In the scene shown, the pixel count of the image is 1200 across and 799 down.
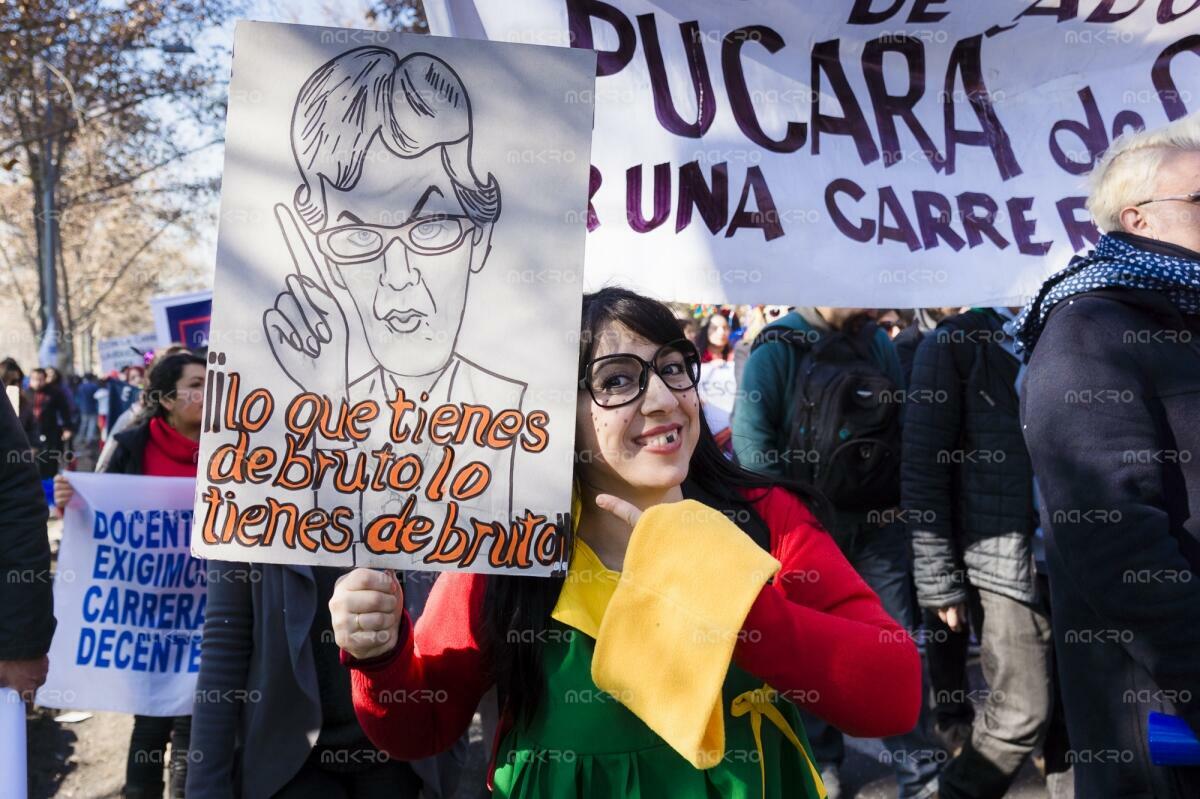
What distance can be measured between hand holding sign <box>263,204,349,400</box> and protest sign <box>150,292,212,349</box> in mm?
7679

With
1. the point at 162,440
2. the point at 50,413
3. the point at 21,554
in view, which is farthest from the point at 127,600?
the point at 50,413

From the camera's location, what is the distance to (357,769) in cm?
291

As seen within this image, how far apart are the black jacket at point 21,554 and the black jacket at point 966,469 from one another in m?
2.79

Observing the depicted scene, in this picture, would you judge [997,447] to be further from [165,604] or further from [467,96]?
[165,604]

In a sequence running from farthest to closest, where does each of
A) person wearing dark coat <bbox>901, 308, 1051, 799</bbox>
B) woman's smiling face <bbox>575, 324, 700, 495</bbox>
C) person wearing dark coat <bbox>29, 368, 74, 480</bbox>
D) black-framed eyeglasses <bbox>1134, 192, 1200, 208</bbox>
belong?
1. person wearing dark coat <bbox>29, 368, 74, 480</bbox>
2. person wearing dark coat <bbox>901, 308, 1051, 799</bbox>
3. black-framed eyeglasses <bbox>1134, 192, 1200, 208</bbox>
4. woman's smiling face <bbox>575, 324, 700, 495</bbox>

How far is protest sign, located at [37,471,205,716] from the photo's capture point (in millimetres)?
4113

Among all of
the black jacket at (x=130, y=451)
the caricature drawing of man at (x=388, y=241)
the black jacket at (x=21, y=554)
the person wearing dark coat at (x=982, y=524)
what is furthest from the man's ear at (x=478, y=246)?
the black jacket at (x=130, y=451)

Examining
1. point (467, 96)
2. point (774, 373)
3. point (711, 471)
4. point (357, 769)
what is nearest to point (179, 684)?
point (357, 769)

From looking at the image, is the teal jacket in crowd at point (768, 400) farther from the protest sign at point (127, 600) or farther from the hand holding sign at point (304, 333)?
the hand holding sign at point (304, 333)

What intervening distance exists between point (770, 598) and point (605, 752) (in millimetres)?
405

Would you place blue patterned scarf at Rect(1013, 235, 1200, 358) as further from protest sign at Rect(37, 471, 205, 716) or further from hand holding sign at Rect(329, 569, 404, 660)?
protest sign at Rect(37, 471, 205, 716)

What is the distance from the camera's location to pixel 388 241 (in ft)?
5.77

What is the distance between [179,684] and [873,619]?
3152mm

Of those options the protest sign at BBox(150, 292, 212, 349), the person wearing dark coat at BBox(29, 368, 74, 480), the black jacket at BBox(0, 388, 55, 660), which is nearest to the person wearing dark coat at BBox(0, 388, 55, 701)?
the black jacket at BBox(0, 388, 55, 660)
